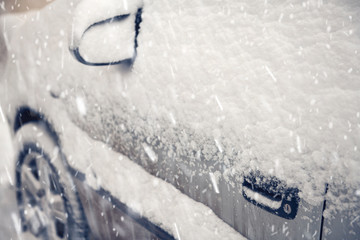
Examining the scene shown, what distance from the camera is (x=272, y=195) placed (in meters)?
1.03

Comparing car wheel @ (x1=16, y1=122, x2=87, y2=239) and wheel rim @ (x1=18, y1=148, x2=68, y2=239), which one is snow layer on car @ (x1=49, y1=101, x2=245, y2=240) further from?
wheel rim @ (x1=18, y1=148, x2=68, y2=239)

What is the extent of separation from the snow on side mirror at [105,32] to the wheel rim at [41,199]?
1.15 metres

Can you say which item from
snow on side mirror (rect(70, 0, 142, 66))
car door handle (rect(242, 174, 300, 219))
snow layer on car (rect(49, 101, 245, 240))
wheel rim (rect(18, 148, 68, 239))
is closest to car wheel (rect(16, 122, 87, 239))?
wheel rim (rect(18, 148, 68, 239))

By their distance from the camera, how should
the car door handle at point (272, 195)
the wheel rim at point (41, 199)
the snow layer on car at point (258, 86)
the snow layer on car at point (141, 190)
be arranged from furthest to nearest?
the wheel rim at point (41, 199) < the snow layer on car at point (141, 190) < the car door handle at point (272, 195) < the snow layer on car at point (258, 86)

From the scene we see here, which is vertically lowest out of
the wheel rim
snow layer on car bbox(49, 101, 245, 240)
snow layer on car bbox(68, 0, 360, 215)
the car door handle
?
the wheel rim

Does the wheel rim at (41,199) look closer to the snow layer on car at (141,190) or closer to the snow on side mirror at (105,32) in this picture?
the snow layer on car at (141,190)

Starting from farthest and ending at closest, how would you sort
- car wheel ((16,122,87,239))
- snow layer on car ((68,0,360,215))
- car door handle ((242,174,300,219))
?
car wheel ((16,122,87,239))
car door handle ((242,174,300,219))
snow layer on car ((68,0,360,215))

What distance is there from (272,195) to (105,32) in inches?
44.7

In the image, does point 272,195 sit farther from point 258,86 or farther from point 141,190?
point 141,190

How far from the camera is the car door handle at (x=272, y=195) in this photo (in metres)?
0.98

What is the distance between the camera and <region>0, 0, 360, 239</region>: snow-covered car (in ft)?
2.85

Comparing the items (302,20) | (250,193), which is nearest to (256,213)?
(250,193)

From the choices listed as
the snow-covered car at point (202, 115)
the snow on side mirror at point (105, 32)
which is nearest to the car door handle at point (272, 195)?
the snow-covered car at point (202, 115)

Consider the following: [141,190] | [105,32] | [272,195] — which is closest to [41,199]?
[141,190]
